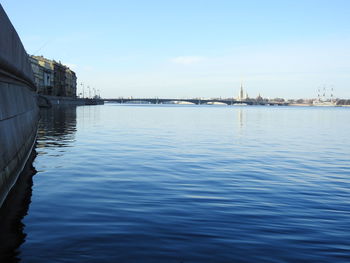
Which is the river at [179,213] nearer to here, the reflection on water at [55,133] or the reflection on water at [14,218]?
the reflection on water at [14,218]

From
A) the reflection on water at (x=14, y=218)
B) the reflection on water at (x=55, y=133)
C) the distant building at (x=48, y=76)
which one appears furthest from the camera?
the distant building at (x=48, y=76)

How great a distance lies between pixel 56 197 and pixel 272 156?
49.1 feet

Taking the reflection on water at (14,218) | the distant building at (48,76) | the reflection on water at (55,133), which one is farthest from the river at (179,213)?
the distant building at (48,76)

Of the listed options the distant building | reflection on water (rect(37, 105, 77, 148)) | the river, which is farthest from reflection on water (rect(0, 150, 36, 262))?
the distant building

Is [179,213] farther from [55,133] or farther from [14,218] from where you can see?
[55,133]

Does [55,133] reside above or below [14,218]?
above

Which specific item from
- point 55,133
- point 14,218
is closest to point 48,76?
point 55,133

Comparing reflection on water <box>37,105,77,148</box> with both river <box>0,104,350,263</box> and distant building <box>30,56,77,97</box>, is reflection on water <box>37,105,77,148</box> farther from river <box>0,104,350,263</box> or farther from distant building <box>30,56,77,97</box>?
distant building <box>30,56,77,97</box>

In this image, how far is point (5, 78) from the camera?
14336 mm

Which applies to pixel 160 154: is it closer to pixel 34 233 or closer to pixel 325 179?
pixel 325 179

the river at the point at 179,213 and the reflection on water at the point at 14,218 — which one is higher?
the reflection on water at the point at 14,218

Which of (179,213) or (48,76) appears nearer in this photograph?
(179,213)

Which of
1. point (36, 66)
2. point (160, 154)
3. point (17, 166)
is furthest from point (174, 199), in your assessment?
point (36, 66)

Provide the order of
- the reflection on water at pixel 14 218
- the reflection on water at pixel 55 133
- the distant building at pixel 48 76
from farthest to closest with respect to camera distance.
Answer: the distant building at pixel 48 76
the reflection on water at pixel 55 133
the reflection on water at pixel 14 218
